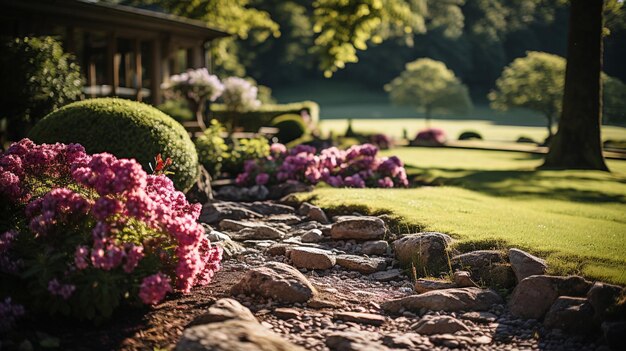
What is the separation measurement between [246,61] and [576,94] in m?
43.9

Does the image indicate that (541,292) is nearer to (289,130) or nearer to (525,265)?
(525,265)

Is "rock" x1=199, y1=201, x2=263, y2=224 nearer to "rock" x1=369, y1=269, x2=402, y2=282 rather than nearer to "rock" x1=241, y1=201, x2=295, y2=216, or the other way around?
"rock" x1=241, y1=201, x2=295, y2=216

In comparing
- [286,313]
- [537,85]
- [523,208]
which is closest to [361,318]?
[286,313]

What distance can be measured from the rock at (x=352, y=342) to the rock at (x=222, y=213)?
4.82m

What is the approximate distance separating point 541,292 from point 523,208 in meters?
4.80

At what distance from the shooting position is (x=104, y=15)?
1644cm

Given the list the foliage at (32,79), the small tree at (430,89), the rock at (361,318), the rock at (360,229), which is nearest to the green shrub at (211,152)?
the foliage at (32,79)

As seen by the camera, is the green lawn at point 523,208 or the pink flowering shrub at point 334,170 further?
the pink flowering shrub at point 334,170

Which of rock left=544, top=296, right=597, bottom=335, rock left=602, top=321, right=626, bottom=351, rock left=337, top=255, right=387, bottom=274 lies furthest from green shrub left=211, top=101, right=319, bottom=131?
rock left=602, top=321, right=626, bottom=351

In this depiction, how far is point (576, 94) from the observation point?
1571 cm

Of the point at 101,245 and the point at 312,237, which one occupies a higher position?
the point at 101,245

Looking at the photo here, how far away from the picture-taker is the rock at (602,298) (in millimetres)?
4797

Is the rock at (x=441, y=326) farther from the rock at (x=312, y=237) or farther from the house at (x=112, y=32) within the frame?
the house at (x=112, y=32)

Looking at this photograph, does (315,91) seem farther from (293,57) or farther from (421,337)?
(421,337)
